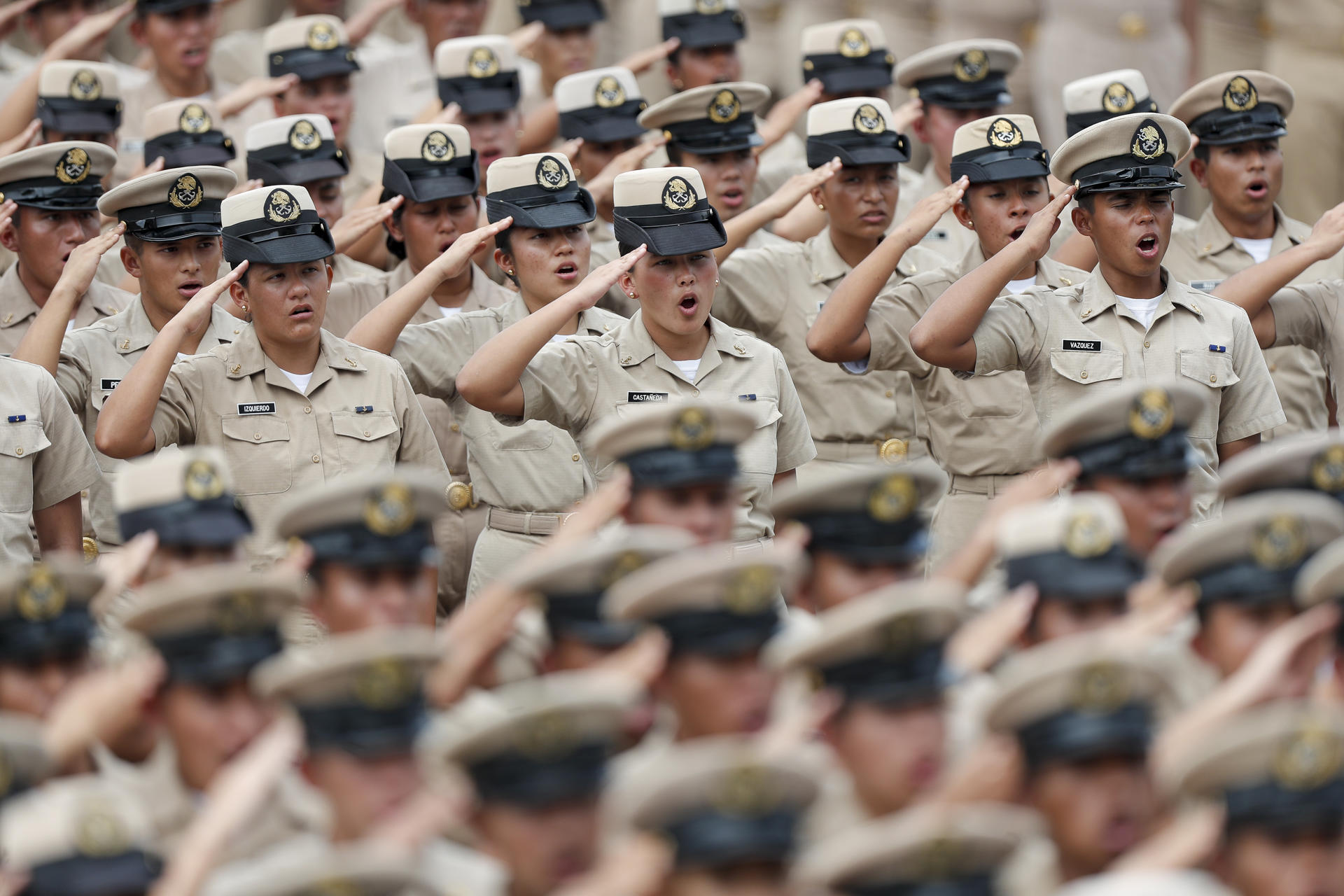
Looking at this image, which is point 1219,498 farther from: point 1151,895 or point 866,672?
point 1151,895

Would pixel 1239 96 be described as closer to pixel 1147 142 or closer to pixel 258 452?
pixel 1147 142

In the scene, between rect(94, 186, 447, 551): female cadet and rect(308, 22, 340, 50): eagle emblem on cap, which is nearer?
rect(94, 186, 447, 551): female cadet

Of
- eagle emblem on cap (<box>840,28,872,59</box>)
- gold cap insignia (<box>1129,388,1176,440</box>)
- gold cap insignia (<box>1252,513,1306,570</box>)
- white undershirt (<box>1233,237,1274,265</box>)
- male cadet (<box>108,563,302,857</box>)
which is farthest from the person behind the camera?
eagle emblem on cap (<box>840,28,872,59</box>)

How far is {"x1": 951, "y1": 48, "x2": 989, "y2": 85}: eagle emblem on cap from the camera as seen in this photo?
831 cm

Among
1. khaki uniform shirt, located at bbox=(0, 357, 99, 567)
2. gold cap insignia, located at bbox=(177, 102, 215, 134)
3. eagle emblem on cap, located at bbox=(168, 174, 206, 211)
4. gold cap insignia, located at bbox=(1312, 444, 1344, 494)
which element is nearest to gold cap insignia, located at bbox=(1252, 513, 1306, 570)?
gold cap insignia, located at bbox=(1312, 444, 1344, 494)

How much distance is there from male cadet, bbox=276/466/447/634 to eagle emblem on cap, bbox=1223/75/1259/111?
3884 millimetres

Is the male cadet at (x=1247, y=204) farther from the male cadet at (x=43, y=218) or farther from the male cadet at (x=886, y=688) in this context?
the male cadet at (x=886, y=688)

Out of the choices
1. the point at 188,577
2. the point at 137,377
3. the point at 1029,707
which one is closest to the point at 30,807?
the point at 188,577

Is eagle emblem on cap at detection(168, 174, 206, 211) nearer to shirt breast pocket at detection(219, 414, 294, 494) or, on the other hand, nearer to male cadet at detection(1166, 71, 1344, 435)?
shirt breast pocket at detection(219, 414, 294, 494)

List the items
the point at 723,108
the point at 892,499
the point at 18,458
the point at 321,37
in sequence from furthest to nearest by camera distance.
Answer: the point at 321,37 < the point at 723,108 < the point at 18,458 < the point at 892,499

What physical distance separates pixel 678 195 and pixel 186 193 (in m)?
1.58

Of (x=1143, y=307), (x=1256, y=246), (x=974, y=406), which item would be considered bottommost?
(x=974, y=406)

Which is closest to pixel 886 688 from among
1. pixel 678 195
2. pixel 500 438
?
pixel 678 195

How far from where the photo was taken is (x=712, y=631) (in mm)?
4238
